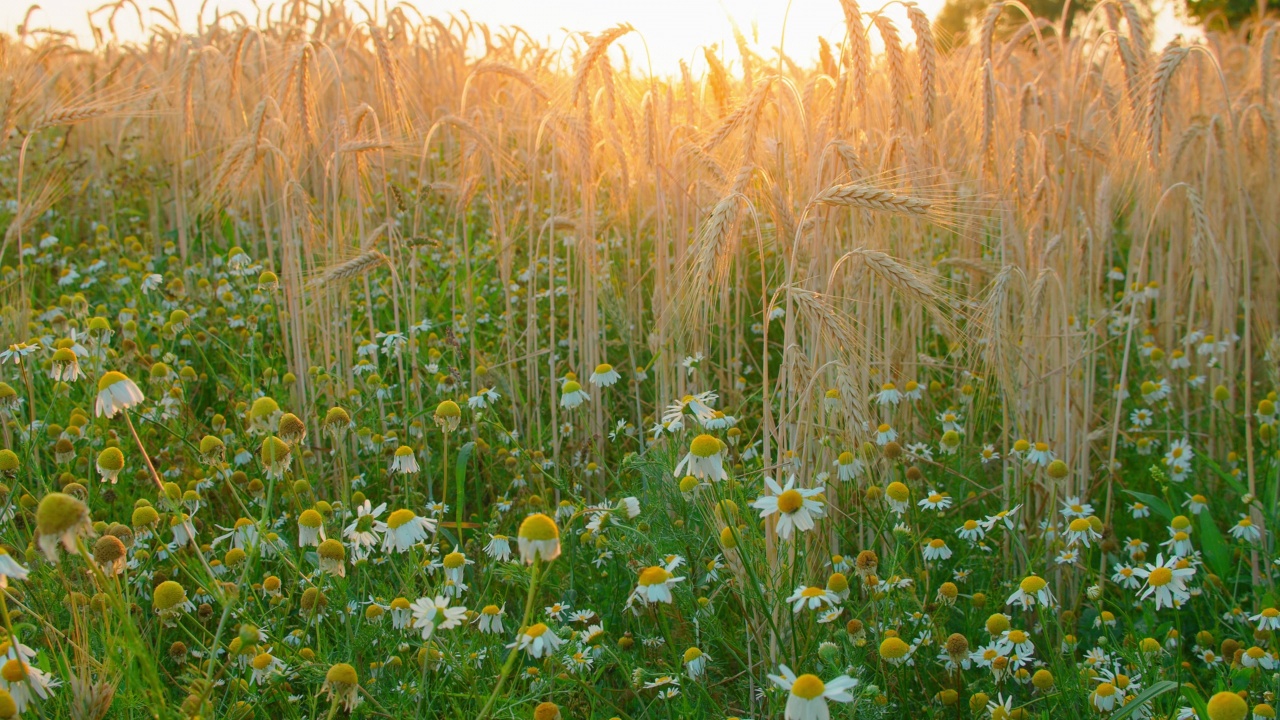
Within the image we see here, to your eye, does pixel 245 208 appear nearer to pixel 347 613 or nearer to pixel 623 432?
pixel 623 432

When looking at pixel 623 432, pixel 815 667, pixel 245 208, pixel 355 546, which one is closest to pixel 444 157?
pixel 245 208

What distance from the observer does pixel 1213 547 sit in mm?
2627

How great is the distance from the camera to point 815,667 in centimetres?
191

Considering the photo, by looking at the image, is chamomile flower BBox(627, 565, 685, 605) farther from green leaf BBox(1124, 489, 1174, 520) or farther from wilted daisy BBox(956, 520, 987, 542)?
green leaf BBox(1124, 489, 1174, 520)

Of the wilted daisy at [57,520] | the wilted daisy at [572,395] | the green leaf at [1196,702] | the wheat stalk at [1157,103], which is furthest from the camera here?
the wilted daisy at [572,395]

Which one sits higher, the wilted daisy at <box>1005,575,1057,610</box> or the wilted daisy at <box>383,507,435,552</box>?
the wilted daisy at <box>383,507,435,552</box>

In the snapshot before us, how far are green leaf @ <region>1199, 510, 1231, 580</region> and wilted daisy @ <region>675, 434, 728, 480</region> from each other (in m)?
1.72

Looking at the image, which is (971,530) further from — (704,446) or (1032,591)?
(704,446)

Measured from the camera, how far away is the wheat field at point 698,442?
184 centimetres

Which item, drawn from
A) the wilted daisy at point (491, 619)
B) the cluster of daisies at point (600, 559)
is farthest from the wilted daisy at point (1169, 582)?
the wilted daisy at point (491, 619)

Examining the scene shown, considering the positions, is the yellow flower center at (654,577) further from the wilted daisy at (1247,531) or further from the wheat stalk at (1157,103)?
the wheat stalk at (1157,103)

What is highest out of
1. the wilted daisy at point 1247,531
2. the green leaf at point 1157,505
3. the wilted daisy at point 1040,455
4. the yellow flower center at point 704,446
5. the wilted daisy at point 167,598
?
the yellow flower center at point 704,446

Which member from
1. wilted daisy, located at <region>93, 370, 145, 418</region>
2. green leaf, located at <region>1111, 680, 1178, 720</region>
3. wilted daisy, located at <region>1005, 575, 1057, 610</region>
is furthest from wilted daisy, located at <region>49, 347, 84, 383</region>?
green leaf, located at <region>1111, 680, 1178, 720</region>

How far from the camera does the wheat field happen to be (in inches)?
72.4
